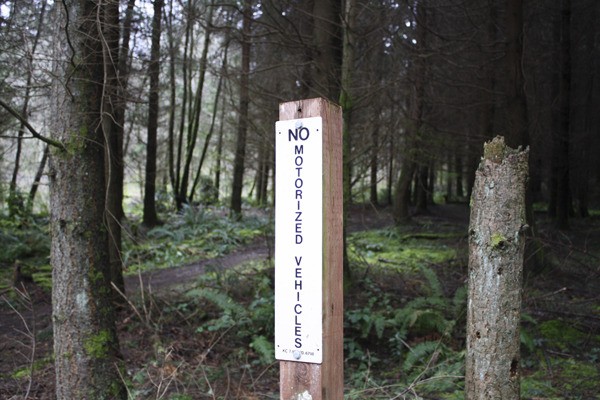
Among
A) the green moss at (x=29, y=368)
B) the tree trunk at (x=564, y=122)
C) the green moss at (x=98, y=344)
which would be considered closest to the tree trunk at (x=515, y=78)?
the tree trunk at (x=564, y=122)

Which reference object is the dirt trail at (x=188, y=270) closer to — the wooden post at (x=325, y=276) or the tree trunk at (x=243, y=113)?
the tree trunk at (x=243, y=113)

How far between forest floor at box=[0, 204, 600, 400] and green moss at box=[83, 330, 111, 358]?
0.33m

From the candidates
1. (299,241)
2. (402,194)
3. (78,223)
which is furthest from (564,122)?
(299,241)

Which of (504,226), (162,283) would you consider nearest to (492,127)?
(162,283)

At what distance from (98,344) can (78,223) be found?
1.05 metres

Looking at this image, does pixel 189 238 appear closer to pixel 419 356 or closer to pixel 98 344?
pixel 419 356

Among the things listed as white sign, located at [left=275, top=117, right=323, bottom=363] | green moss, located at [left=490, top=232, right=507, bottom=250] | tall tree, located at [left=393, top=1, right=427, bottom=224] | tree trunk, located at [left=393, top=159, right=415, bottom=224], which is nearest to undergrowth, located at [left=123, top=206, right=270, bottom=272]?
tall tree, located at [left=393, top=1, right=427, bottom=224]

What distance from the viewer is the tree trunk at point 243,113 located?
9.10 m

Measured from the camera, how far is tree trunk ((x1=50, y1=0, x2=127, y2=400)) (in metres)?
4.36

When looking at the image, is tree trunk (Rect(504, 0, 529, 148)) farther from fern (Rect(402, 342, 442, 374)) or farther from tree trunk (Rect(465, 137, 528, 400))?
tree trunk (Rect(465, 137, 528, 400))

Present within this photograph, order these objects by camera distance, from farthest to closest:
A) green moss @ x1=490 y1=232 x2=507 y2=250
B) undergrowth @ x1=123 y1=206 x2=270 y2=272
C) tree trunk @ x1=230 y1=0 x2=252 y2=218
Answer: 1. undergrowth @ x1=123 y1=206 x2=270 y2=272
2. tree trunk @ x1=230 y1=0 x2=252 y2=218
3. green moss @ x1=490 y1=232 x2=507 y2=250

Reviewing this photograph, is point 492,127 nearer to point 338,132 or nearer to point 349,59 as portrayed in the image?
point 349,59

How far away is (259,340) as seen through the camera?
266 inches

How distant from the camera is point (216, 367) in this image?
6.41m
